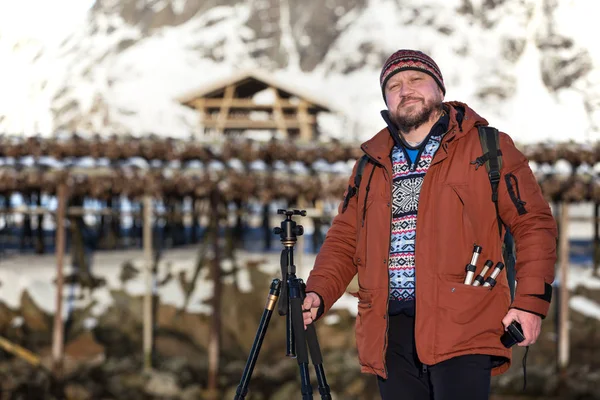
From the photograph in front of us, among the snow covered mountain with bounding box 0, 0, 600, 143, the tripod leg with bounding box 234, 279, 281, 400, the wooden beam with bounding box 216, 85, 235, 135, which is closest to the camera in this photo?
the tripod leg with bounding box 234, 279, 281, 400

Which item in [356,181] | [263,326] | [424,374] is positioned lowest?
[424,374]

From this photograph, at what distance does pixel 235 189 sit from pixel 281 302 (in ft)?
26.9

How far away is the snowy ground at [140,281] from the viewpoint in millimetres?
12586

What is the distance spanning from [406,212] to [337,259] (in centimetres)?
35

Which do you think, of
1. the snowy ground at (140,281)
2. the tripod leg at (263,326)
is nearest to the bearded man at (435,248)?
the tripod leg at (263,326)

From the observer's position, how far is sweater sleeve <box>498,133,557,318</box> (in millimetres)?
2744

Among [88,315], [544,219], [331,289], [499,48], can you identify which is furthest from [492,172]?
[499,48]

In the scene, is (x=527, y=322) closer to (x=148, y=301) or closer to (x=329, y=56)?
(x=148, y=301)

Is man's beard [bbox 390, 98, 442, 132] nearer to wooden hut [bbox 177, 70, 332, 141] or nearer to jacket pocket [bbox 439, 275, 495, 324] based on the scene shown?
jacket pocket [bbox 439, 275, 495, 324]

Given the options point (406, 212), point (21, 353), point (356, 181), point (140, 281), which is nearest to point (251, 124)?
point (140, 281)

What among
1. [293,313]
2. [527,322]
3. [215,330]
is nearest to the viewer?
[527,322]

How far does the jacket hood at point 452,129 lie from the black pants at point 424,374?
588 mm

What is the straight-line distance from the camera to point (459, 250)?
2852 mm

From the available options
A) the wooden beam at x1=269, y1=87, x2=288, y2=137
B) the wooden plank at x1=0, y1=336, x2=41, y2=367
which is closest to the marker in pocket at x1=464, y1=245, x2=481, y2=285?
the wooden plank at x1=0, y1=336, x2=41, y2=367
